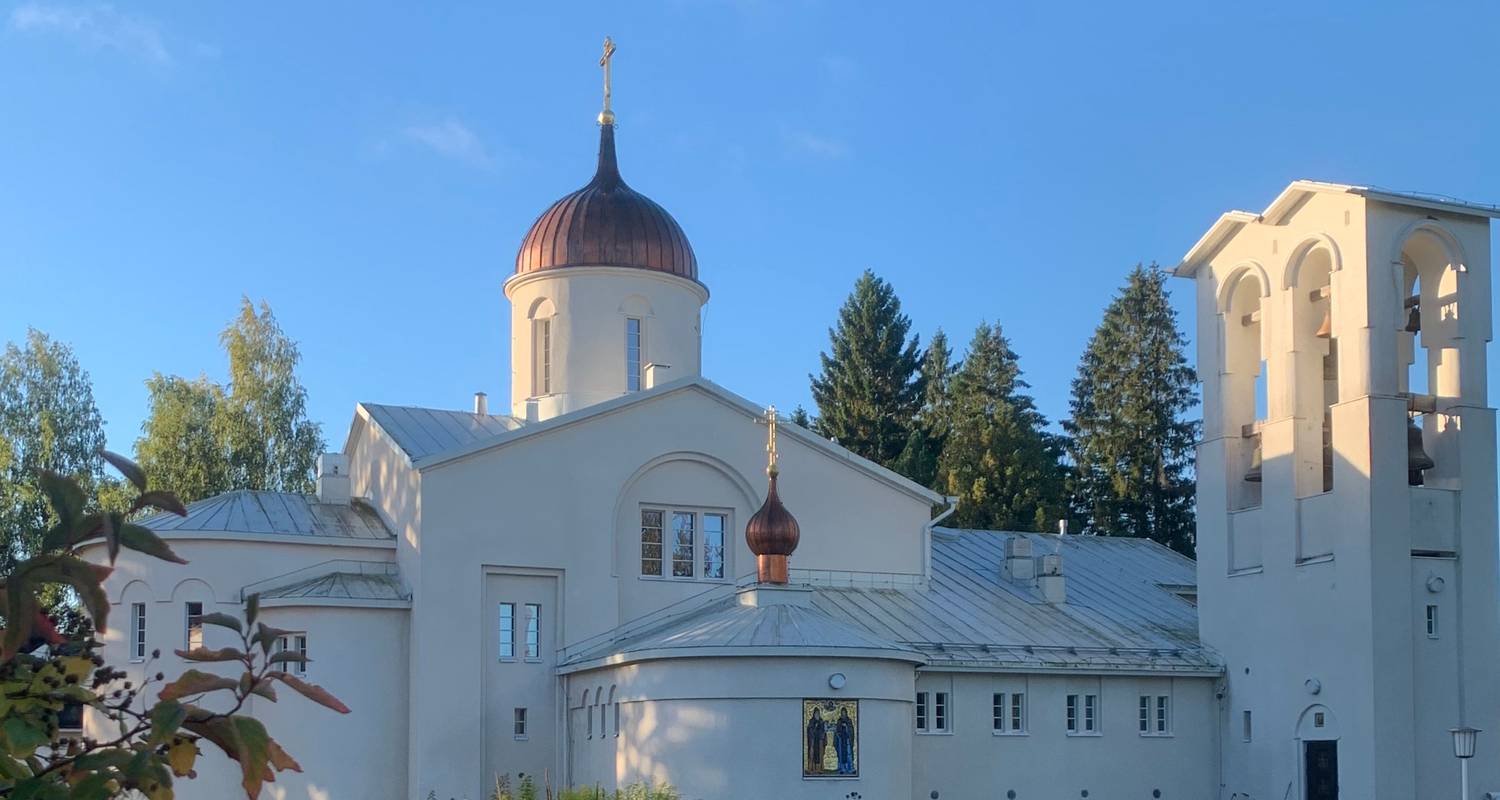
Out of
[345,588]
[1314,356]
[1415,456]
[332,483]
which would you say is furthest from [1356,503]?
[332,483]

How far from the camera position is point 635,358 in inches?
1248

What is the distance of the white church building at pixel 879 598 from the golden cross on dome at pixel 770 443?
95mm

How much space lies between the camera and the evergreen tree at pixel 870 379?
173 feet

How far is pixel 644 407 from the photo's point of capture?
28188 mm

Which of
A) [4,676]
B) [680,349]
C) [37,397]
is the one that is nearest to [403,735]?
[680,349]

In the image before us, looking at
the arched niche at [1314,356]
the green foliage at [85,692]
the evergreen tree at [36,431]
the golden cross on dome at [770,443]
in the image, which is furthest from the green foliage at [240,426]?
the green foliage at [85,692]

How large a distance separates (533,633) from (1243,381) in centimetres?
1263

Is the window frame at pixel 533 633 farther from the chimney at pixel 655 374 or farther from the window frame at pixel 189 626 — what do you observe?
the window frame at pixel 189 626

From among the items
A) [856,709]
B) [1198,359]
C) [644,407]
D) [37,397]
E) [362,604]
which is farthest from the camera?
[37,397]

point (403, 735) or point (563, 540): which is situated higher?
point (563, 540)

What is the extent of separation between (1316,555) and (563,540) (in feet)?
38.6

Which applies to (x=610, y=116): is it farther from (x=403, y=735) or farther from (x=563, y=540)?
(x=403, y=735)

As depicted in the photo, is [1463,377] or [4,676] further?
[1463,377]

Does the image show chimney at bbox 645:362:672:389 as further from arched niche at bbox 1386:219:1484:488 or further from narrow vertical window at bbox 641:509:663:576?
arched niche at bbox 1386:219:1484:488
